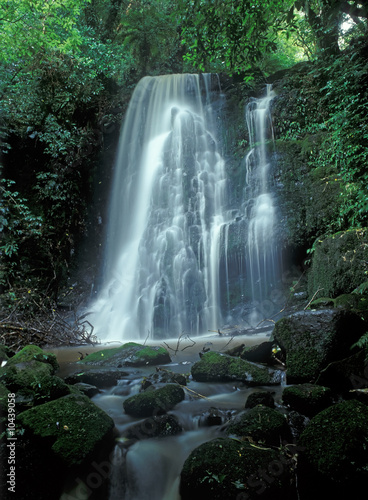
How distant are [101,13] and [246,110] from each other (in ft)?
34.1

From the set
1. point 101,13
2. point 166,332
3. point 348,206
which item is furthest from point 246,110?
point 101,13

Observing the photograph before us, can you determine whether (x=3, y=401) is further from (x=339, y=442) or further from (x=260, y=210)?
(x=260, y=210)

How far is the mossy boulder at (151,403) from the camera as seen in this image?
11.6ft

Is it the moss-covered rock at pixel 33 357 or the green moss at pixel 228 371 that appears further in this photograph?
the moss-covered rock at pixel 33 357

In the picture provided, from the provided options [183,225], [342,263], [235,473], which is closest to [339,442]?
[235,473]

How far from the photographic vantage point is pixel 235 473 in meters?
2.31

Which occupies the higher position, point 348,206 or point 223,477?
point 348,206

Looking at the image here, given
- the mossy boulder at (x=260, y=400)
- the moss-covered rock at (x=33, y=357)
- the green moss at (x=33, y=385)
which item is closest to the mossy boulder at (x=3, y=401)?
the green moss at (x=33, y=385)

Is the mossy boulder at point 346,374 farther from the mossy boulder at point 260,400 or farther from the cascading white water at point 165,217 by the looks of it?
the cascading white water at point 165,217

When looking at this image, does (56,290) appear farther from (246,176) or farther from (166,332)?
(246,176)

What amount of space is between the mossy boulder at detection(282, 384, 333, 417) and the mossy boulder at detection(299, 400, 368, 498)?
1.78 ft

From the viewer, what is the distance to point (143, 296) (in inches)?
412

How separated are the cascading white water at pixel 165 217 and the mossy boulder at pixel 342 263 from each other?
3544 millimetres

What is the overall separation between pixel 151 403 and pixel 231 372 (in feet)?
4.62
